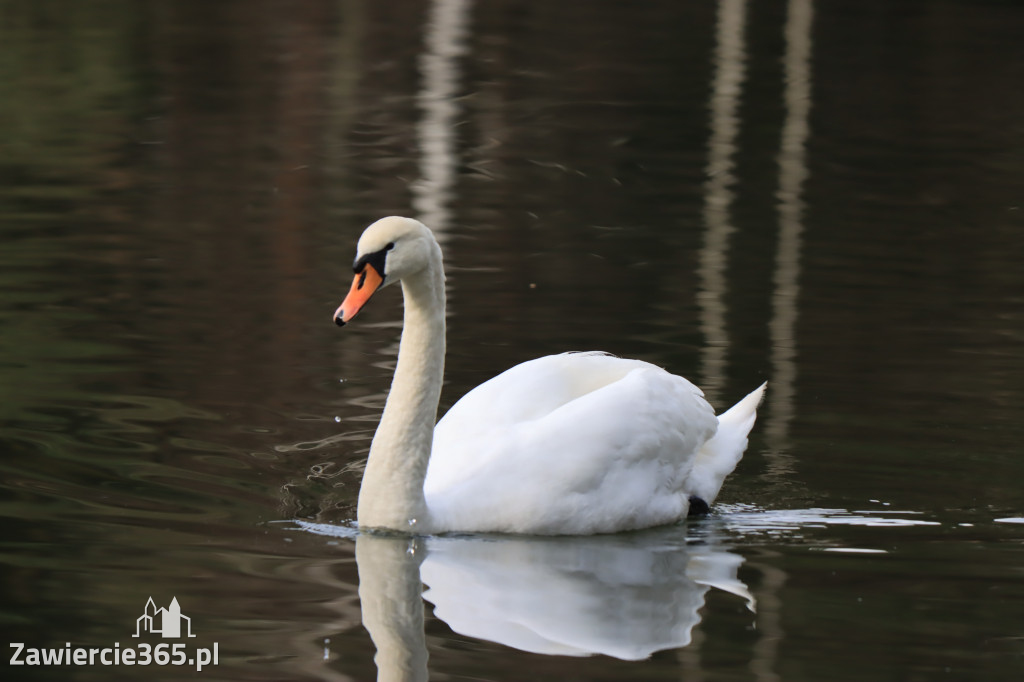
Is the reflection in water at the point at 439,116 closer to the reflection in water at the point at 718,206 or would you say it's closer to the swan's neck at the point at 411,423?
the reflection in water at the point at 718,206

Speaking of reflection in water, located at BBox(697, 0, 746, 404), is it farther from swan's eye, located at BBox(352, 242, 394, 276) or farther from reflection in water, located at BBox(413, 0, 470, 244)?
swan's eye, located at BBox(352, 242, 394, 276)

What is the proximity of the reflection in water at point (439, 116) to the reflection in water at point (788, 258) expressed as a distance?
270 centimetres

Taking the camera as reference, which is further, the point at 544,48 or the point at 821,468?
the point at 544,48

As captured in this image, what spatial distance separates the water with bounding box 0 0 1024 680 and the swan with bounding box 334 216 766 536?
0.14 metres

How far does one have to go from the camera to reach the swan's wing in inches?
271

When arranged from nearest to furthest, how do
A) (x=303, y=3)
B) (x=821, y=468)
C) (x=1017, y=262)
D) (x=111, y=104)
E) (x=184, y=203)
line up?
(x=821, y=468)
(x=1017, y=262)
(x=184, y=203)
(x=111, y=104)
(x=303, y=3)

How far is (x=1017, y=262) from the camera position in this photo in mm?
12695

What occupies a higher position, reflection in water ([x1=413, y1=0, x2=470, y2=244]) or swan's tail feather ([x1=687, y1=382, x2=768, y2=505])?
swan's tail feather ([x1=687, y1=382, x2=768, y2=505])

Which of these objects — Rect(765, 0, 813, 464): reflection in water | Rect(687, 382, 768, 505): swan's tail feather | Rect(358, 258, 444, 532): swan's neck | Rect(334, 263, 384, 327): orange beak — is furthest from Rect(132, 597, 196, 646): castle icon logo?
Rect(765, 0, 813, 464): reflection in water

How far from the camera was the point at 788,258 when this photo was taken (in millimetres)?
12734

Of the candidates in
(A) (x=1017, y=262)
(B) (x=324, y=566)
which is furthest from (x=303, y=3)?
(B) (x=324, y=566)

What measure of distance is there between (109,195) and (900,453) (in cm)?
863

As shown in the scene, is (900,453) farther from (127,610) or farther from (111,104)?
(111,104)

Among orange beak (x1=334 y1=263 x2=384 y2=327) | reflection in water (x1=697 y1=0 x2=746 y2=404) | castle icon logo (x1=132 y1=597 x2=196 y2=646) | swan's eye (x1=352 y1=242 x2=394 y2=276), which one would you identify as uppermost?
swan's eye (x1=352 y1=242 x2=394 y2=276)
